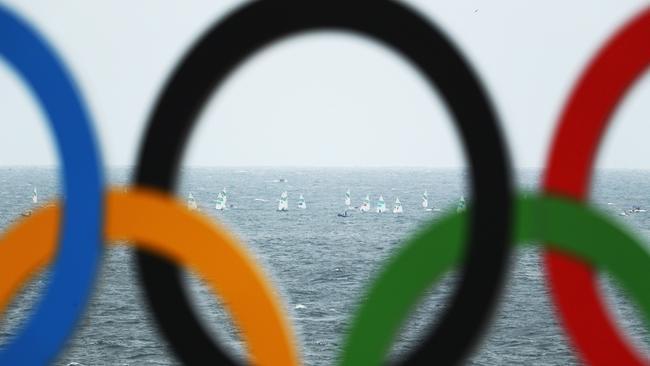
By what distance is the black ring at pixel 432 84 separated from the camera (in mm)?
4617

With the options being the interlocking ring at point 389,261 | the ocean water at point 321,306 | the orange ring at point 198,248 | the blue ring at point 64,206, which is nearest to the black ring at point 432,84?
the interlocking ring at point 389,261

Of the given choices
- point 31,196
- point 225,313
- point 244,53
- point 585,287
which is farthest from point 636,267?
point 31,196

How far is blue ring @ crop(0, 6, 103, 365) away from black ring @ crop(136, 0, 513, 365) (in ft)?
1.15

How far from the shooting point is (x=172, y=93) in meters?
4.81

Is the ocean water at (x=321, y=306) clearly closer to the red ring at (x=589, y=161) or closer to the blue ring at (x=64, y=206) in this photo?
the red ring at (x=589, y=161)

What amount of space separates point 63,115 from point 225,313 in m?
51.5

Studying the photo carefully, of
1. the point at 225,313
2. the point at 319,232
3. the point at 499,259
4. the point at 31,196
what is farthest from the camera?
the point at 31,196

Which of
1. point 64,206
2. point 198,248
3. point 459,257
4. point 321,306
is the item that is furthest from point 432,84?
point 321,306

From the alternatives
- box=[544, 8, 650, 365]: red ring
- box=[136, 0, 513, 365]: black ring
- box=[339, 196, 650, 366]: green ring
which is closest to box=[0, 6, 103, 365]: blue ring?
box=[136, 0, 513, 365]: black ring

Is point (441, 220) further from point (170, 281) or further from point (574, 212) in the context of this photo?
point (170, 281)

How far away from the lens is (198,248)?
194 inches

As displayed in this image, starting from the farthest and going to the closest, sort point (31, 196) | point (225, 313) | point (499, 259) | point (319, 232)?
1. point (31, 196)
2. point (319, 232)
3. point (225, 313)
4. point (499, 259)

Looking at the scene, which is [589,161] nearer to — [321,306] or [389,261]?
[389,261]

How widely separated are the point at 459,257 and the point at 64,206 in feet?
6.48
